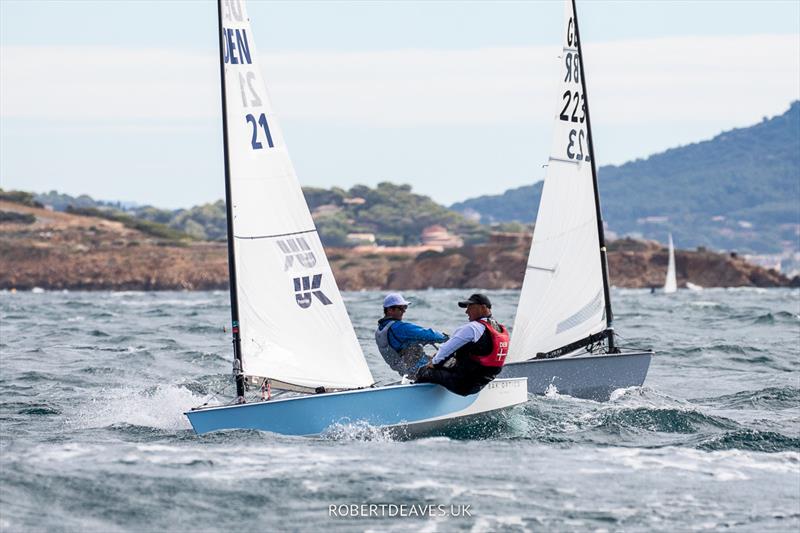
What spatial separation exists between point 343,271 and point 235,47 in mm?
118851

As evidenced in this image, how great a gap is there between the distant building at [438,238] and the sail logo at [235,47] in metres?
169

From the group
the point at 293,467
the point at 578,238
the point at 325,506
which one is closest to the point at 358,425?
the point at 293,467

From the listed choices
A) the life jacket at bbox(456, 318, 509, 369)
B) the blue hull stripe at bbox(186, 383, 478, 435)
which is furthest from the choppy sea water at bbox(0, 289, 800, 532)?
the life jacket at bbox(456, 318, 509, 369)

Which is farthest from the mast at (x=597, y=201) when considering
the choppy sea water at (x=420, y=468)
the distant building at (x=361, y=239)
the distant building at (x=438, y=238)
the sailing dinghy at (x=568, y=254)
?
the distant building at (x=361, y=239)

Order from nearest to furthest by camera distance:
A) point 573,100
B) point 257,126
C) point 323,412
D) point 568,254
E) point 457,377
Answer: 1. point 323,412
2. point 457,377
3. point 257,126
4. point 568,254
5. point 573,100

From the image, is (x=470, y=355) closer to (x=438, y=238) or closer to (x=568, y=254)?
(x=568, y=254)

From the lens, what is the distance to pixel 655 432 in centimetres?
1339

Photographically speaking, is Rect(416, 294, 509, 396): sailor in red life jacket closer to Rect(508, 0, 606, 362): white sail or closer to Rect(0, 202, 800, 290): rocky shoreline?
Rect(508, 0, 606, 362): white sail

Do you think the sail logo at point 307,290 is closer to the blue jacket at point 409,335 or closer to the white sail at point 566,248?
the blue jacket at point 409,335

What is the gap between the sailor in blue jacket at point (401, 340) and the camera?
12.9 metres

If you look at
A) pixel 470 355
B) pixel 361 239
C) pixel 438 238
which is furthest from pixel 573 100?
pixel 438 238

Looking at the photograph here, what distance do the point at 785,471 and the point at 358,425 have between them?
399 cm

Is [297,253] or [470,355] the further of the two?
[297,253]

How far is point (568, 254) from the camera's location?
59.3 ft
